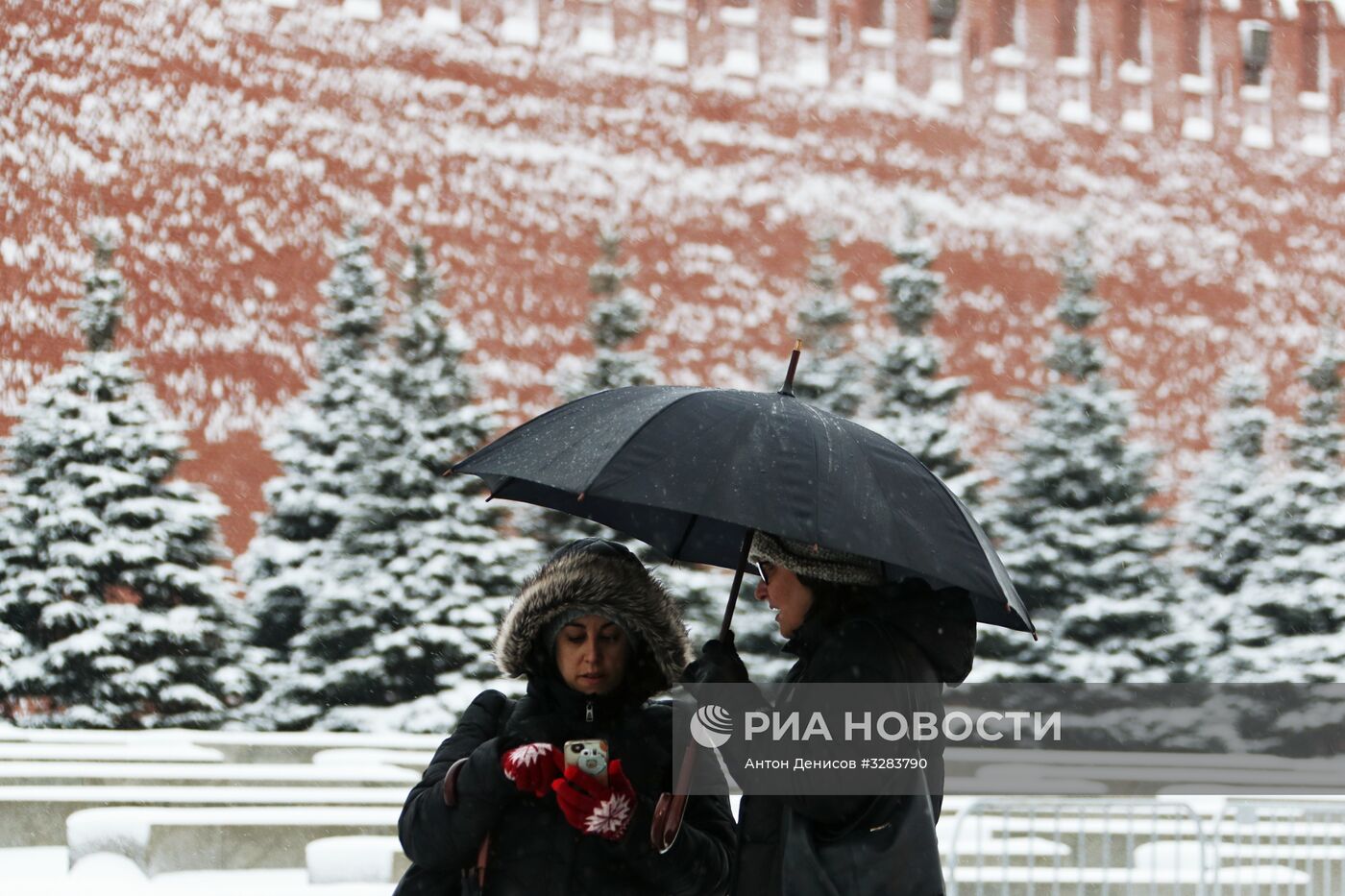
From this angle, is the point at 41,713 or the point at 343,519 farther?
the point at 343,519

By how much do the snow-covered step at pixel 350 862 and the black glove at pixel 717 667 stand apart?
3.35 metres

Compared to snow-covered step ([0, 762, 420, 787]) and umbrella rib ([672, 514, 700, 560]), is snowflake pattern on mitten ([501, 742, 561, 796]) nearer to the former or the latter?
umbrella rib ([672, 514, 700, 560])

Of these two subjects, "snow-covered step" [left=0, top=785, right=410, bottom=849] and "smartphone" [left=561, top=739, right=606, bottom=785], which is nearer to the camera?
"smartphone" [left=561, top=739, right=606, bottom=785]

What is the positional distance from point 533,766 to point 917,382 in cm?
1380

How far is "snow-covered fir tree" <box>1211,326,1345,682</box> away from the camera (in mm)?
15758

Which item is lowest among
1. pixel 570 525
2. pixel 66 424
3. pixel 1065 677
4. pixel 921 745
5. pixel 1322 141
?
pixel 1065 677

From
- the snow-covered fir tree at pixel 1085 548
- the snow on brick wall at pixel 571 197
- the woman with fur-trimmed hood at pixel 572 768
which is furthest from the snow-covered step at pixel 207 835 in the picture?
the snow-covered fir tree at pixel 1085 548

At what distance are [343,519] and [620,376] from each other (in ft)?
9.50

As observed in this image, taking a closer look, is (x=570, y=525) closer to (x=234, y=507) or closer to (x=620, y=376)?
(x=620, y=376)

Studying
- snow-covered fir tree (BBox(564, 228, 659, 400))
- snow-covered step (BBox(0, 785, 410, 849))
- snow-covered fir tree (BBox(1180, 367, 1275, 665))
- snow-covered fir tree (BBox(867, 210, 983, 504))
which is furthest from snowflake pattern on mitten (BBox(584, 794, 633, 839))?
snow-covered fir tree (BBox(1180, 367, 1275, 665))

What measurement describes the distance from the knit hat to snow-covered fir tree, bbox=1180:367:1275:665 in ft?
47.4

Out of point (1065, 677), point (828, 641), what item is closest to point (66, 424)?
point (1065, 677)

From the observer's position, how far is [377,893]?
4.91 meters

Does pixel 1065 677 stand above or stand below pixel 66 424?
below
